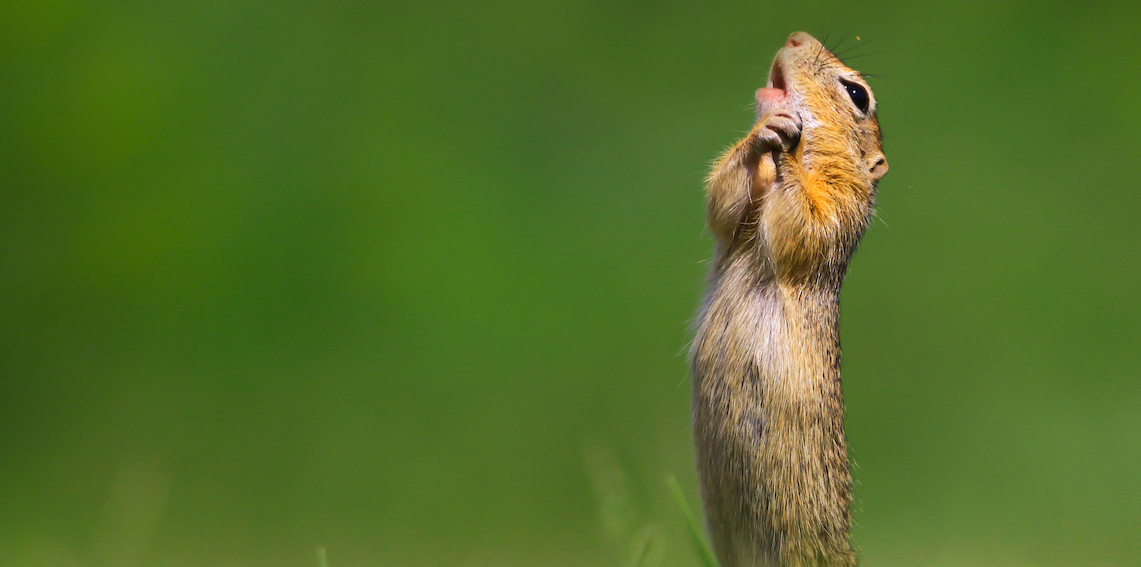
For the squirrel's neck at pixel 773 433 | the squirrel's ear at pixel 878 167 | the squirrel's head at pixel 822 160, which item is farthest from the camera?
the squirrel's ear at pixel 878 167

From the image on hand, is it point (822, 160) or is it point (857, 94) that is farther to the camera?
point (857, 94)

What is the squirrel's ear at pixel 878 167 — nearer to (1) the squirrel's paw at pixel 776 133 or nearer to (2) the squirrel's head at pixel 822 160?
(2) the squirrel's head at pixel 822 160

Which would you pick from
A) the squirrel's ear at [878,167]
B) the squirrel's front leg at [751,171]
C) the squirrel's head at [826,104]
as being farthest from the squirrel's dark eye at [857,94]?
the squirrel's front leg at [751,171]

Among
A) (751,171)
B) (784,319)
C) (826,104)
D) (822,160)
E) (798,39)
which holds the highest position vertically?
(798,39)

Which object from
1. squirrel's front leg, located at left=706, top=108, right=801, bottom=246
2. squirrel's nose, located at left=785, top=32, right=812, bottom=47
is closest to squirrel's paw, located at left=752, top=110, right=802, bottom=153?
squirrel's front leg, located at left=706, top=108, right=801, bottom=246

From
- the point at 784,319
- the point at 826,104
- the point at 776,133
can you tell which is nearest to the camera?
the point at 784,319

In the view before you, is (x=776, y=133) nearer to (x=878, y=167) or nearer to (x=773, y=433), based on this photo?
(x=878, y=167)

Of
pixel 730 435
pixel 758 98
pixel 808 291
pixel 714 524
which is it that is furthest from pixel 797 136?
pixel 714 524

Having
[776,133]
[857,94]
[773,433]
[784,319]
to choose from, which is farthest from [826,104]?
[773,433]
